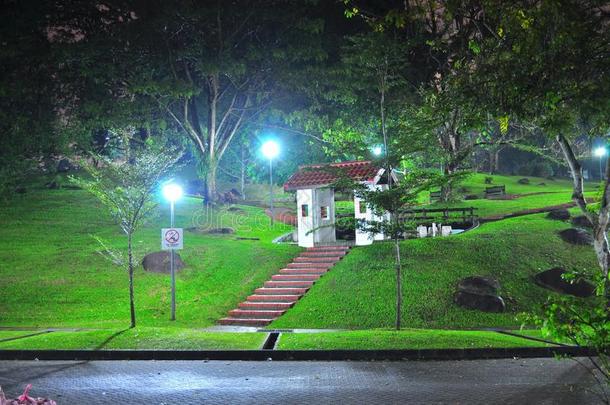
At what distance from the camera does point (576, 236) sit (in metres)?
22.8

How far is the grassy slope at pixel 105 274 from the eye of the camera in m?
19.1

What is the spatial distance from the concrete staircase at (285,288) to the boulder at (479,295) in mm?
5676

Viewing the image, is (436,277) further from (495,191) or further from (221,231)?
(495,191)

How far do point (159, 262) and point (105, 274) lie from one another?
2250 mm

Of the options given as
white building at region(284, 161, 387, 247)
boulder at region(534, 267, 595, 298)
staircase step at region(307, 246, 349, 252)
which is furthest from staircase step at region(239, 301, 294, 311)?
boulder at region(534, 267, 595, 298)

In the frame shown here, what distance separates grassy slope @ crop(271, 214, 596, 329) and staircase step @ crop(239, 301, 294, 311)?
427 mm

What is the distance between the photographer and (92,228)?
101ft

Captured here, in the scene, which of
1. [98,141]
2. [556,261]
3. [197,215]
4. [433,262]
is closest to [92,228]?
[197,215]

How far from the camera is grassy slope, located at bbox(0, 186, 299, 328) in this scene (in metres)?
19.1

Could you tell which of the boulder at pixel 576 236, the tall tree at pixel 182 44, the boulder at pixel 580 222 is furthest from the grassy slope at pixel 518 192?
the tall tree at pixel 182 44

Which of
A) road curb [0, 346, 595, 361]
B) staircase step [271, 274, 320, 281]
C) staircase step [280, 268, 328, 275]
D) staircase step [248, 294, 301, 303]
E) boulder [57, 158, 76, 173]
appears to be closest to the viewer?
road curb [0, 346, 595, 361]

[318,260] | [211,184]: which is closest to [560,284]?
[318,260]

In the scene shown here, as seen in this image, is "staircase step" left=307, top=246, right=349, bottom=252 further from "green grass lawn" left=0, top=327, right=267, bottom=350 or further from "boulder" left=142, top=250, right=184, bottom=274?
"green grass lawn" left=0, top=327, right=267, bottom=350

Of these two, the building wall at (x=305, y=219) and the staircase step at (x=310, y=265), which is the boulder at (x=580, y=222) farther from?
the building wall at (x=305, y=219)
